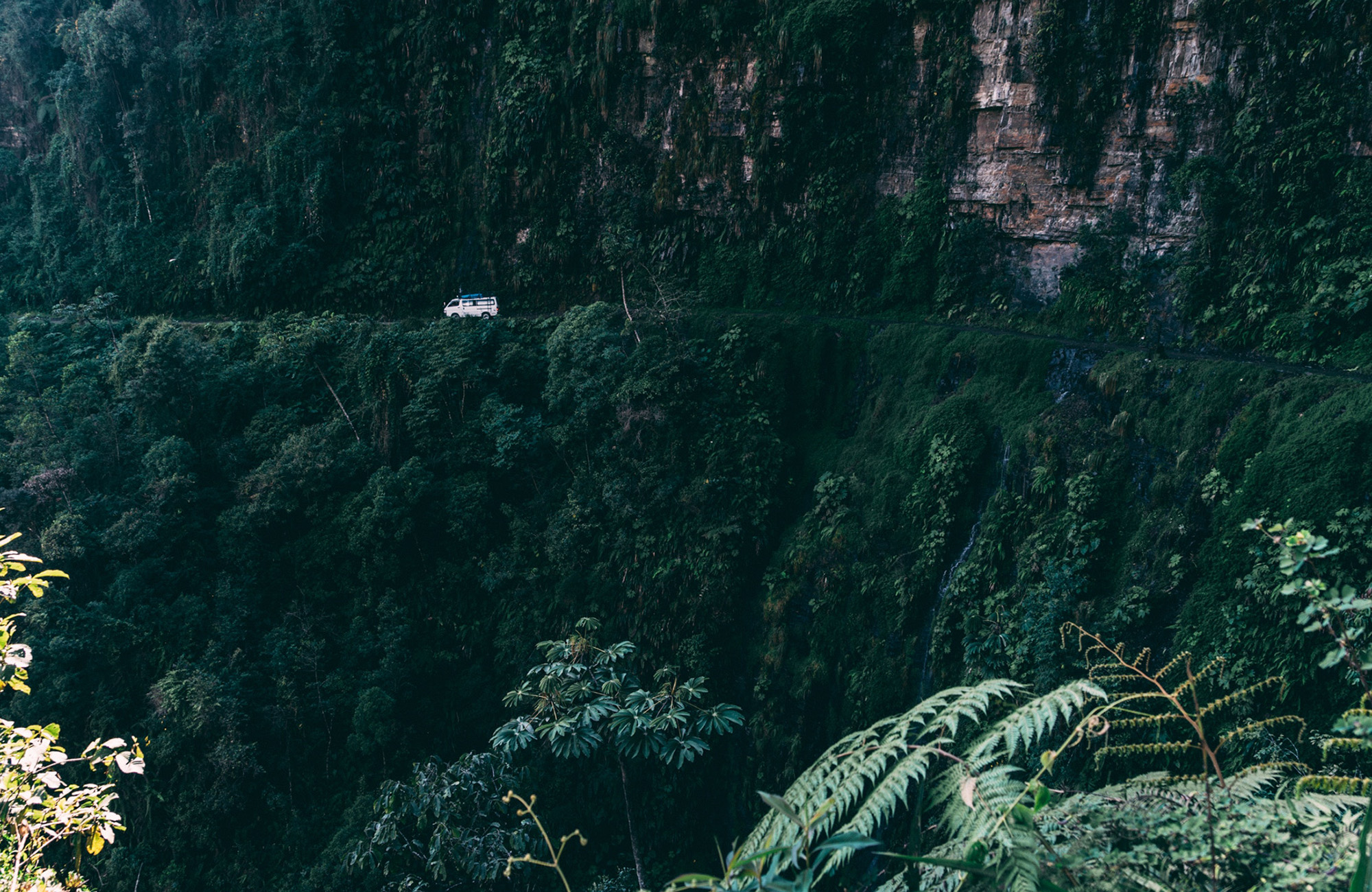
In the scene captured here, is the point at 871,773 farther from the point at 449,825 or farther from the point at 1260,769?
the point at 449,825

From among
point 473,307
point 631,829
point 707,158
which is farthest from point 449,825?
point 707,158

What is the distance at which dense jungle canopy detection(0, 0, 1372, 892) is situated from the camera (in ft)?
38.1

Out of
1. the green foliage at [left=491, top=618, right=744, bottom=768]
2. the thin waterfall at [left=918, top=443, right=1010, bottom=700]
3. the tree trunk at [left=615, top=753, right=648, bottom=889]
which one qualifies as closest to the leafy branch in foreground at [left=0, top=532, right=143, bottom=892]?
the tree trunk at [left=615, top=753, right=648, bottom=889]

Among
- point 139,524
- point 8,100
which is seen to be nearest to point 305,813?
point 139,524

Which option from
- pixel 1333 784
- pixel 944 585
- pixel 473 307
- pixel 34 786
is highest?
pixel 473 307

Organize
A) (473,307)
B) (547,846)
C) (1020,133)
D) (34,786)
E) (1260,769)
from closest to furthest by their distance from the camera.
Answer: (1260,769), (547,846), (34,786), (1020,133), (473,307)

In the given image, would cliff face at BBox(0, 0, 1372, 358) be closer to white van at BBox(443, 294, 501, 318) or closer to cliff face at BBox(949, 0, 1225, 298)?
cliff face at BBox(949, 0, 1225, 298)

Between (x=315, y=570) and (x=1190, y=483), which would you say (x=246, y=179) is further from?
(x=1190, y=483)

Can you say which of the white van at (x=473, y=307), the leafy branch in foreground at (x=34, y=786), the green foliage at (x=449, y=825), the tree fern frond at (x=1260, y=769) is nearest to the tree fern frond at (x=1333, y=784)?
the tree fern frond at (x=1260, y=769)

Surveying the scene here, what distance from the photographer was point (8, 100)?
94.5 feet

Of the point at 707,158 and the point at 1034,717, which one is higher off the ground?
the point at 707,158

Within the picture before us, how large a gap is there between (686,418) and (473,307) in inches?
319

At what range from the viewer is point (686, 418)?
1656 cm

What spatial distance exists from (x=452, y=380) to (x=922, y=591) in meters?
11.8
